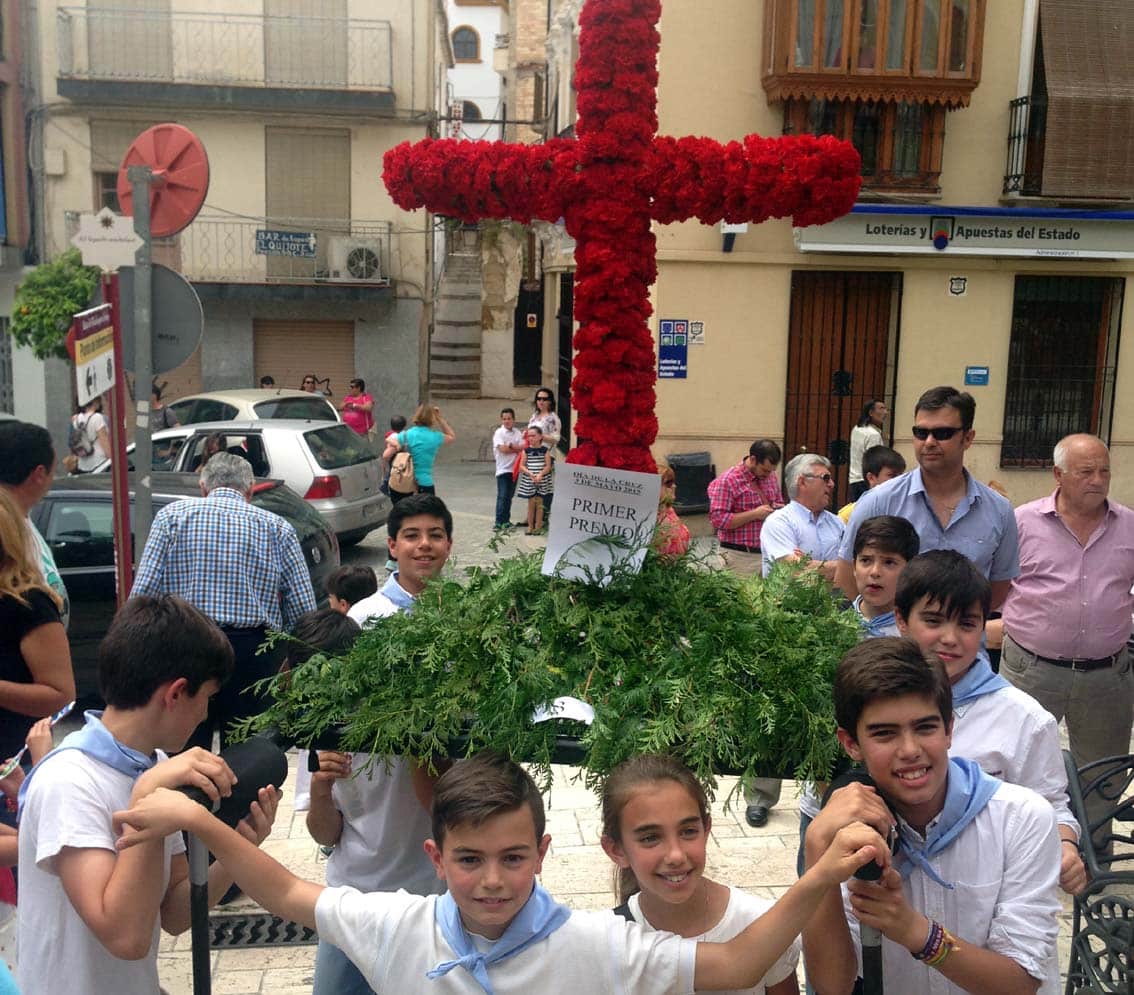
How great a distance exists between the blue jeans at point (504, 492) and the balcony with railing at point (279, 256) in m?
8.65

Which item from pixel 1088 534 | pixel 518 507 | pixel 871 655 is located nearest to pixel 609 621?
pixel 871 655

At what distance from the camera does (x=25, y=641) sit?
11.9 feet

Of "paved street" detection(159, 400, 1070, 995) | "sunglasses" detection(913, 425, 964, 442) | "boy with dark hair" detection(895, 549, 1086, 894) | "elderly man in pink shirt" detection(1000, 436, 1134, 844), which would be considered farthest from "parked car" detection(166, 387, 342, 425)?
"boy with dark hair" detection(895, 549, 1086, 894)

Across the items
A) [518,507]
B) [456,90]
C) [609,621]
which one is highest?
[456,90]

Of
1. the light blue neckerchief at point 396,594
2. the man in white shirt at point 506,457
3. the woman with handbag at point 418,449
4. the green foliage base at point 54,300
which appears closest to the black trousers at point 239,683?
the light blue neckerchief at point 396,594

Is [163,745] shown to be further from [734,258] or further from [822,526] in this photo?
[734,258]

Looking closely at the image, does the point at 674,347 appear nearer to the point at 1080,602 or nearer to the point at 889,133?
the point at 889,133

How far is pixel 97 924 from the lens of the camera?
220 cm

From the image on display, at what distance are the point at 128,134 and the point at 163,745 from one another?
826 inches

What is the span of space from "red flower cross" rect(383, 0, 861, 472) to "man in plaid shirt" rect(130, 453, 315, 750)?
2508mm

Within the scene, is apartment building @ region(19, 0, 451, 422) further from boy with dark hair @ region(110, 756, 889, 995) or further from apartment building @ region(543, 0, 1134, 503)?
boy with dark hair @ region(110, 756, 889, 995)

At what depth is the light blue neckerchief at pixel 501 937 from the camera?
2154 millimetres

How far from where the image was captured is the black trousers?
16.9 ft

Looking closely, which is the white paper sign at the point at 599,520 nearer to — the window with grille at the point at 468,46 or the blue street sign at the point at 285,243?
the blue street sign at the point at 285,243
